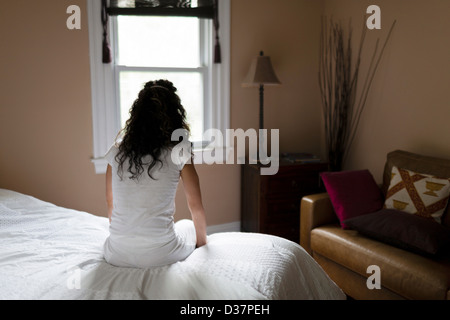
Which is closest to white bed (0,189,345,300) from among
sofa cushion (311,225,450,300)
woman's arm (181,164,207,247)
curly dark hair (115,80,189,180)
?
woman's arm (181,164,207,247)

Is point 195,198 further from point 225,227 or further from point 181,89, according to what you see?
point 225,227

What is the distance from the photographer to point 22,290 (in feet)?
4.46

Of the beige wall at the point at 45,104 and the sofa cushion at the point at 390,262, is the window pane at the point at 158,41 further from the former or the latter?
the sofa cushion at the point at 390,262

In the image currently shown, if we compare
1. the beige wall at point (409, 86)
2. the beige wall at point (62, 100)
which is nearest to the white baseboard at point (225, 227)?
the beige wall at point (62, 100)

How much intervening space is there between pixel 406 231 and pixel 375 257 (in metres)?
0.22

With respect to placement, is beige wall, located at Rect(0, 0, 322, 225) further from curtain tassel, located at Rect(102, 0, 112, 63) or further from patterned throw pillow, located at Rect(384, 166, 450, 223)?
patterned throw pillow, located at Rect(384, 166, 450, 223)

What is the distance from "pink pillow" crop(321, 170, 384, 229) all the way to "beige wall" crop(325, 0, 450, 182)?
1.74ft

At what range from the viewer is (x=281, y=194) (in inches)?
131

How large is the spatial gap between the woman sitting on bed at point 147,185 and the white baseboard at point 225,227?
1.94 meters

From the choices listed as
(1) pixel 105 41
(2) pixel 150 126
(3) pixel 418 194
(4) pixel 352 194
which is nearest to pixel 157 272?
A: (2) pixel 150 126

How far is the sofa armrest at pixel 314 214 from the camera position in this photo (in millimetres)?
2732

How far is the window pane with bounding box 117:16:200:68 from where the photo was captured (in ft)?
10.6
